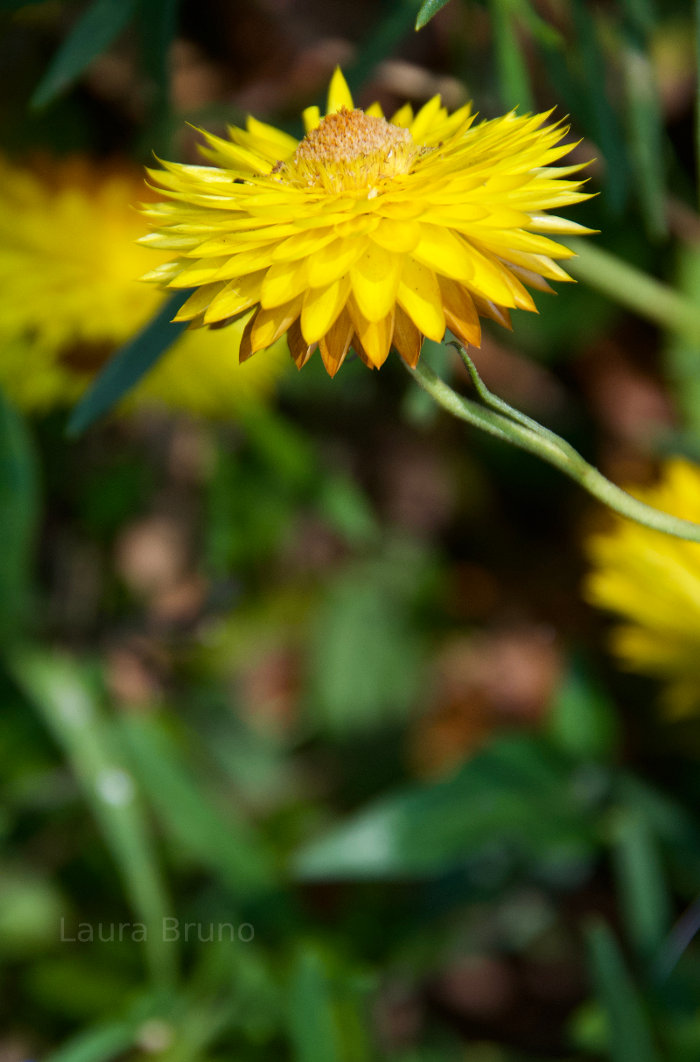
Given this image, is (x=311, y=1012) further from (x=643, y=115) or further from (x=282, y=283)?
(x=643, y=115)

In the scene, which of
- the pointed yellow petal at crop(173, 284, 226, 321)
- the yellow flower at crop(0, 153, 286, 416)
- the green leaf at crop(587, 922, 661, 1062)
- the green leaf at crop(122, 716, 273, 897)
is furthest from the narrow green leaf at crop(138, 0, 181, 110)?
the green leaf at crop(587, 922, 661, 1062)

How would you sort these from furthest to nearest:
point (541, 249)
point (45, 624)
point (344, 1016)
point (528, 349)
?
point (528, 349), point (45, 624), point (344, 1016), point (541, 249)

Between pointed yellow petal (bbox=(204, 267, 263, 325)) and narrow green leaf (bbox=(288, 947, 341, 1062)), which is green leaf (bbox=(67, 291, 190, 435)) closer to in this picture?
pointed yellow petal (bbox=(204, 267, 263, 325))

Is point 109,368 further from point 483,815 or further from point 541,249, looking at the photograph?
point 483,815

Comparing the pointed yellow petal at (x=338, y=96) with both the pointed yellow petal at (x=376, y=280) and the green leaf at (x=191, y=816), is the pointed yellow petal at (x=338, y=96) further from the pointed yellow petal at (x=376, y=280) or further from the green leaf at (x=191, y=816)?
the green leaf at (x=191, y=816)

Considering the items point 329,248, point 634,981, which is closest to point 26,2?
point 329,248

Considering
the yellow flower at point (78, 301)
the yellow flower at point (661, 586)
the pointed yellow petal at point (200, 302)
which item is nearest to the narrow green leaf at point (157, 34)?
the yellow flower at point (78, 301)

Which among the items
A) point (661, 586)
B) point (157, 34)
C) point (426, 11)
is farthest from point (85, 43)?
point (661, 586)
